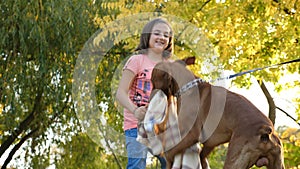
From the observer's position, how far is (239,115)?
3.69 meters

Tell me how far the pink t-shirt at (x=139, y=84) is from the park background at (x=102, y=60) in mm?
4887

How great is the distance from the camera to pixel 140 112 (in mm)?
3994

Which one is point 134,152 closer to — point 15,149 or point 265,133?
point 265,133

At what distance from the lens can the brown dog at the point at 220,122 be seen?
12.0ft

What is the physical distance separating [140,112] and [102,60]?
770 centimetres

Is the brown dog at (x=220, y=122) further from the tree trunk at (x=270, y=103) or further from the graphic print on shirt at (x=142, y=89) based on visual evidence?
the tree trunk at (x=270, y=103)

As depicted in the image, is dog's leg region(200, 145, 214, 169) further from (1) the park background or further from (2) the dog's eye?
(1) the park background

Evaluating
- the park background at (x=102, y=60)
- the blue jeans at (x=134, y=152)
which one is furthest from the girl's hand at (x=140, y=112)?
the park background at (x=102, y=60)

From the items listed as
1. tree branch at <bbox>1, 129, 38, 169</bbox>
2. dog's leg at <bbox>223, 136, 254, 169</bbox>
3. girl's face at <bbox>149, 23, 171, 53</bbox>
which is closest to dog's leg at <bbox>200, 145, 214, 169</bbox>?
dog's leg at <bbox>223, 136, 254, 169</bbox>

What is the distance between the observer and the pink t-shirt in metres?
4.23

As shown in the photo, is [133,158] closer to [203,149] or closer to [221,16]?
[203,149]

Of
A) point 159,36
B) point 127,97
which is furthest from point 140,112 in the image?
point 159,36

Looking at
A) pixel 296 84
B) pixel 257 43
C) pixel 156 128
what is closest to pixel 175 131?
pixel 156 128

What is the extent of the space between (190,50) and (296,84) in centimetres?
341
